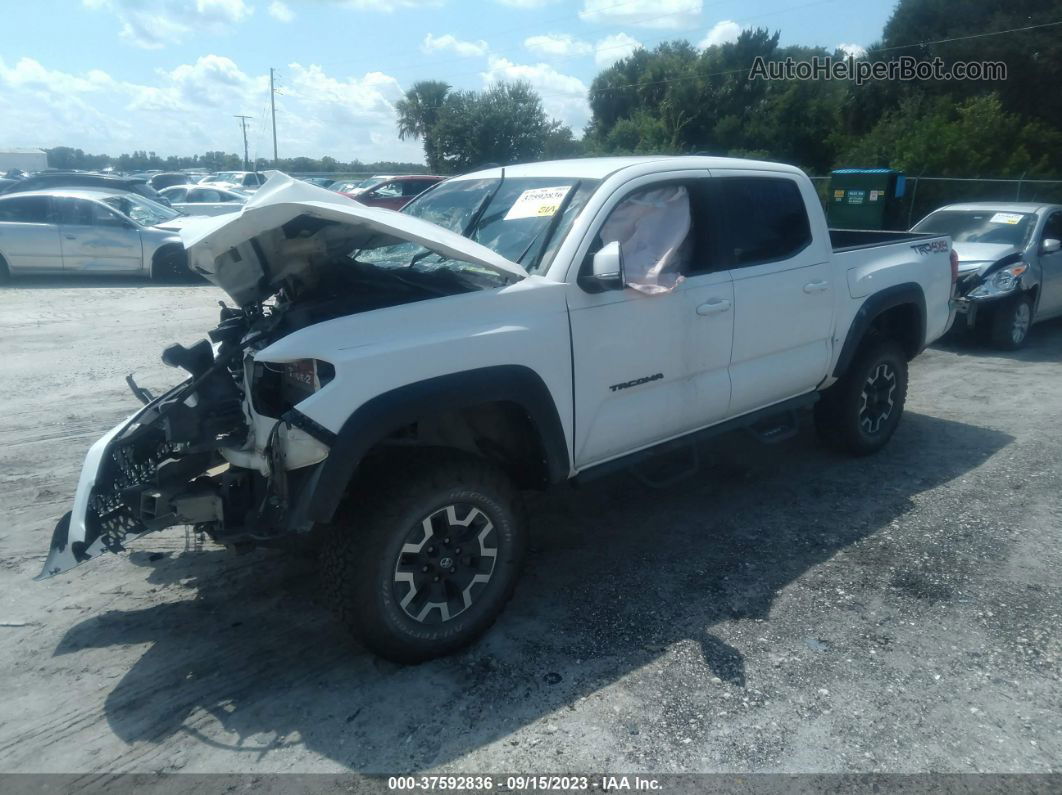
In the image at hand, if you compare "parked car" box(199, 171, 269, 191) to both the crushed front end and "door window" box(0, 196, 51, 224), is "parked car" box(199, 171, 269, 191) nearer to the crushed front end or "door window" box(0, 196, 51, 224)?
"door window" box(0, 196, 51, 224)

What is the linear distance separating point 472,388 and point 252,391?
36.2 inches

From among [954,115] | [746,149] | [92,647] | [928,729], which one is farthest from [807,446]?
[746,149]

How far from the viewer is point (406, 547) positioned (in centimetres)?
341

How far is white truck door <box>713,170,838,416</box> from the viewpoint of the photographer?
466 cm

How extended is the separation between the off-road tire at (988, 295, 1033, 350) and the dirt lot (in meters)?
4.40

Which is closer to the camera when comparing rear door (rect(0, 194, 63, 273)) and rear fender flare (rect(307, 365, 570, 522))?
rear fender flare (rect(307, 365, 570, 522))

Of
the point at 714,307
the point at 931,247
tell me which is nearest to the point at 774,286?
the point at 714,307

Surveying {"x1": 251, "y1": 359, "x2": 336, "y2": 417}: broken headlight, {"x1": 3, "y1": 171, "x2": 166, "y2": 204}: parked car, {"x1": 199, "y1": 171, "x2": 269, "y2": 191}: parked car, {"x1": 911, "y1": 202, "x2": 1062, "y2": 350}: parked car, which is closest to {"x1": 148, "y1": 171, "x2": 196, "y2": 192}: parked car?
{"x1": 199, "y1": 171, "x2": 269, "y2": 191}: parked car

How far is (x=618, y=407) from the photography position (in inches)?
159

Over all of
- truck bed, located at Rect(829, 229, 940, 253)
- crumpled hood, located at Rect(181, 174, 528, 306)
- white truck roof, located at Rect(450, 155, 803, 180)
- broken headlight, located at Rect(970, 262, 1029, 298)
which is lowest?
broken headlight, located at Rect(970, 262, 1029, 298)

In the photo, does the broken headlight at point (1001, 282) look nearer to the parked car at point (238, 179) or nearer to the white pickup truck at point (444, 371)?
the white pickup truck at point (444, 371)

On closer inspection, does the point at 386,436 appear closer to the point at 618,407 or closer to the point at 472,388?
the point at 472,388

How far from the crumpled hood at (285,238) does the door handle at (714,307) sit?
1.11 m

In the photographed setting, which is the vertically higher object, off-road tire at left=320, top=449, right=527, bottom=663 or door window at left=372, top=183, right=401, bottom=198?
door window at left=372, top=183, right=401, bottom=198
